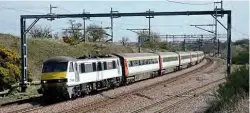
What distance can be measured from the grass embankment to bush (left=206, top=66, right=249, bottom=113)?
74.8ft

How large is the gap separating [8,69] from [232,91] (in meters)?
19.1

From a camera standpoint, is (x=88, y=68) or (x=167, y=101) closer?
(x=167, y=101)

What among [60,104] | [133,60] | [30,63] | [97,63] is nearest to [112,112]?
[60,104]

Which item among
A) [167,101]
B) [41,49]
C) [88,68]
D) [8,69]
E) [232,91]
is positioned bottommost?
[167,101]

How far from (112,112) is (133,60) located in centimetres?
1671

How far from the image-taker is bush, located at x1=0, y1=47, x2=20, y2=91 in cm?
3228

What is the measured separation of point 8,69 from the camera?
33969 mm

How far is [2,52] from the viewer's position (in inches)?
1439

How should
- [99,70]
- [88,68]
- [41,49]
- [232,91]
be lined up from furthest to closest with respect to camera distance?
[41,49] → [99,70] → [88,68] → [232,91]

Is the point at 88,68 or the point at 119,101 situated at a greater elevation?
the point at 88,68

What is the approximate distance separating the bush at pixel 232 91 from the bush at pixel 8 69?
16.0 meters

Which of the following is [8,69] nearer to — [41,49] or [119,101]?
[119,101]

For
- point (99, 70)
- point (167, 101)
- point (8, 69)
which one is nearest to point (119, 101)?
point (167, 101)

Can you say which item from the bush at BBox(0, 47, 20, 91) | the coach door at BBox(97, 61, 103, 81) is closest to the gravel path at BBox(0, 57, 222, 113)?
the coach door at BBox(97, 61, 103, 81)
